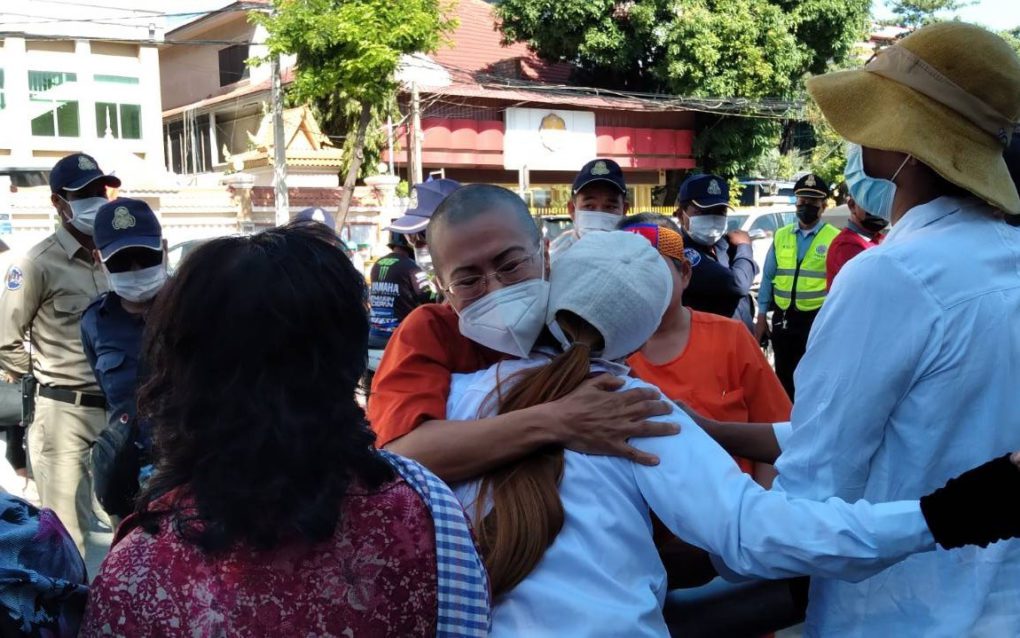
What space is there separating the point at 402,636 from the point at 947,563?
92cm

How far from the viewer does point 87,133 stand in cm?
2772

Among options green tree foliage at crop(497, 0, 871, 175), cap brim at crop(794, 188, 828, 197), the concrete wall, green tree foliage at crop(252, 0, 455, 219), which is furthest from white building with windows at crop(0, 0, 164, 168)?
cap brim at crop(794, 188, 828, 197)

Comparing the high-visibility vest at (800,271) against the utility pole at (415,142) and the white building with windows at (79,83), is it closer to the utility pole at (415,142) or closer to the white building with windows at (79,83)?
the utility pole at (415,142)

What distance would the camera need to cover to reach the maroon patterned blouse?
1.20 m

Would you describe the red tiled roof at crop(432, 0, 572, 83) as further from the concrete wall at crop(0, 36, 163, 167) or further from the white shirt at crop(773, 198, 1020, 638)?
the white shirt at crop(773, 198, 1020, 638)

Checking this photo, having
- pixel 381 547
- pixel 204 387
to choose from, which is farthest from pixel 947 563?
pixel 204 387

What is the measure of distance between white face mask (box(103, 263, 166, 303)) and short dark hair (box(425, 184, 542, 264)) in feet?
6.38

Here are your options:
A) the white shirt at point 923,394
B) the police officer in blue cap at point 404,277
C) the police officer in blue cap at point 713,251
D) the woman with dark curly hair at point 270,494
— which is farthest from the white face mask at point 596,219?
the woman with dark curly hair at point 270,494

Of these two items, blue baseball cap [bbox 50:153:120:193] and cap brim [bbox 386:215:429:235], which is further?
cap brim [bbox 386:215:429:235]

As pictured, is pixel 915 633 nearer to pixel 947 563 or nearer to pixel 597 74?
pixel 947 563

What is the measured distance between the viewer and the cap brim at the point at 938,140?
5.11ft

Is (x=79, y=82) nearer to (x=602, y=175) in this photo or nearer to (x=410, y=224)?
(x=410, y=224)

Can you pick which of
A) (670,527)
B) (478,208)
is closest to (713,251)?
(478,208)

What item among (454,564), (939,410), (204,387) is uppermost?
(204,387)
